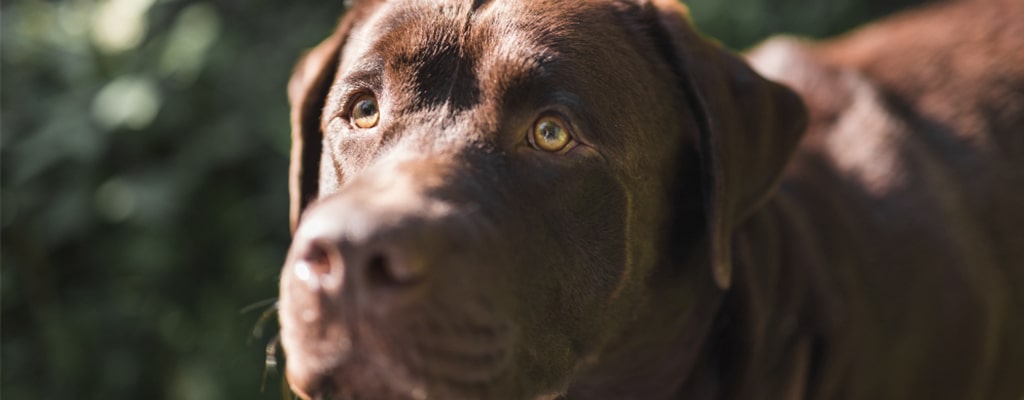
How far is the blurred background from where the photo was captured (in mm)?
4309

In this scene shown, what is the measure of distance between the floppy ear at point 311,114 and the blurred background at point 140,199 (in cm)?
159

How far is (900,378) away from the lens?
2932 millimetres

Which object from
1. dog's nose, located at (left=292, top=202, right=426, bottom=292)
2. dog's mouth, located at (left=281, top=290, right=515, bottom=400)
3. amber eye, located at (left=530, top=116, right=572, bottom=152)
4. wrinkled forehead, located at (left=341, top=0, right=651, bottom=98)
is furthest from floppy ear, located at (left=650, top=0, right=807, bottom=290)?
dog's nose, located at (left=292, top=202, right=426, bottom=292)

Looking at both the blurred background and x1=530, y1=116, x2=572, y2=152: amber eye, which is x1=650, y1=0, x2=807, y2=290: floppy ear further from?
the blurred background

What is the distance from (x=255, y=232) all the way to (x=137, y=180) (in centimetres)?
53

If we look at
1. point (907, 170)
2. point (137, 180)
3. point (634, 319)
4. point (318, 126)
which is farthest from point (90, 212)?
point (907, 170)

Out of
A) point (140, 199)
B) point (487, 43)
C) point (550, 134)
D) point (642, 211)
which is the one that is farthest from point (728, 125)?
point (140, 199)

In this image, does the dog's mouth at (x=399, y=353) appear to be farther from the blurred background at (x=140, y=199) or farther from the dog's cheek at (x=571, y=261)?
the blurred background at (x=140, y=199)

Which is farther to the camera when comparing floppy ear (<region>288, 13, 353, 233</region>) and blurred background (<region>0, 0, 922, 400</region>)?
blurred background (<region>0, 0, 922, 400</region>)

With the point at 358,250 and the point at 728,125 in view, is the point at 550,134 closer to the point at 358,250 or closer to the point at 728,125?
the point at 728,125

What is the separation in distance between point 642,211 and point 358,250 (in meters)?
0.87

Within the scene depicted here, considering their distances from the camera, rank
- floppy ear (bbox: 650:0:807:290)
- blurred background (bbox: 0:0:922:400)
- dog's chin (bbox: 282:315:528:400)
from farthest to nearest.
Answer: blurred background (bbox: 0:0:922:400) < floppy ear (bbox: 650:0:807:290) < dog's chin (bbox: 282:315:528:400)

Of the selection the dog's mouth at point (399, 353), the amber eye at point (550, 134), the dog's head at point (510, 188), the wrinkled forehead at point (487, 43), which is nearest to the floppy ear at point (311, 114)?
the dog's head at point (510, 188)

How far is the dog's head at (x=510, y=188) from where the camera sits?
1747mm
